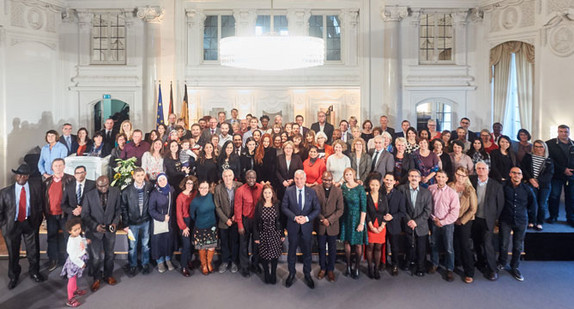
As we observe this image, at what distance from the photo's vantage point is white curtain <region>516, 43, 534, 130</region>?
35.3 ft

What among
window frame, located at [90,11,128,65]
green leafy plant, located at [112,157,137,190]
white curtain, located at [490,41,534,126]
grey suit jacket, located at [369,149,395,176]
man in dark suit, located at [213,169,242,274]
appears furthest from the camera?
window frame, located at [90,11,128,65]

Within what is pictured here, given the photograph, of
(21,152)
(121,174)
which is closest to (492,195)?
(121,174)

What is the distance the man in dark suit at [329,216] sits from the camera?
20.0 feet

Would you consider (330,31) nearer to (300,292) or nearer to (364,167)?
(364,167)

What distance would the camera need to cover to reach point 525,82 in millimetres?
10938

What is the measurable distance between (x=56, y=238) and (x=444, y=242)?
590 cm

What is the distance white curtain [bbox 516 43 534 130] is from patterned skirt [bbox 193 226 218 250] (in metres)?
8.70

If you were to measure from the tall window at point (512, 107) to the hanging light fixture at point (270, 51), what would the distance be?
7649 mm

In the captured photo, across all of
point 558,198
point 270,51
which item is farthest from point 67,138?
point 558,198

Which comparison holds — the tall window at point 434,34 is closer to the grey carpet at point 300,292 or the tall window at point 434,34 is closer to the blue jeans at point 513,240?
the blue jeans at point 513,240

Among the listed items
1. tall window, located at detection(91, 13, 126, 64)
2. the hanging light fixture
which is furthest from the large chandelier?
tall window, located at detection(91, 13, 126, 64)

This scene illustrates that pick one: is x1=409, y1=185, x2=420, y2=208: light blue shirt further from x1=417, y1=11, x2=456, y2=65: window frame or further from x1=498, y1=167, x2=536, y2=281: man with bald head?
x1=417, y1=11, x2=456, y2=65: window frame

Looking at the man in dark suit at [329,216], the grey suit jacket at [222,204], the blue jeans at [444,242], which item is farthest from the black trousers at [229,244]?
Answer: the blue jeans at [444,242]

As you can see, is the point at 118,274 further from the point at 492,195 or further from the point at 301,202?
the point at 492,195
